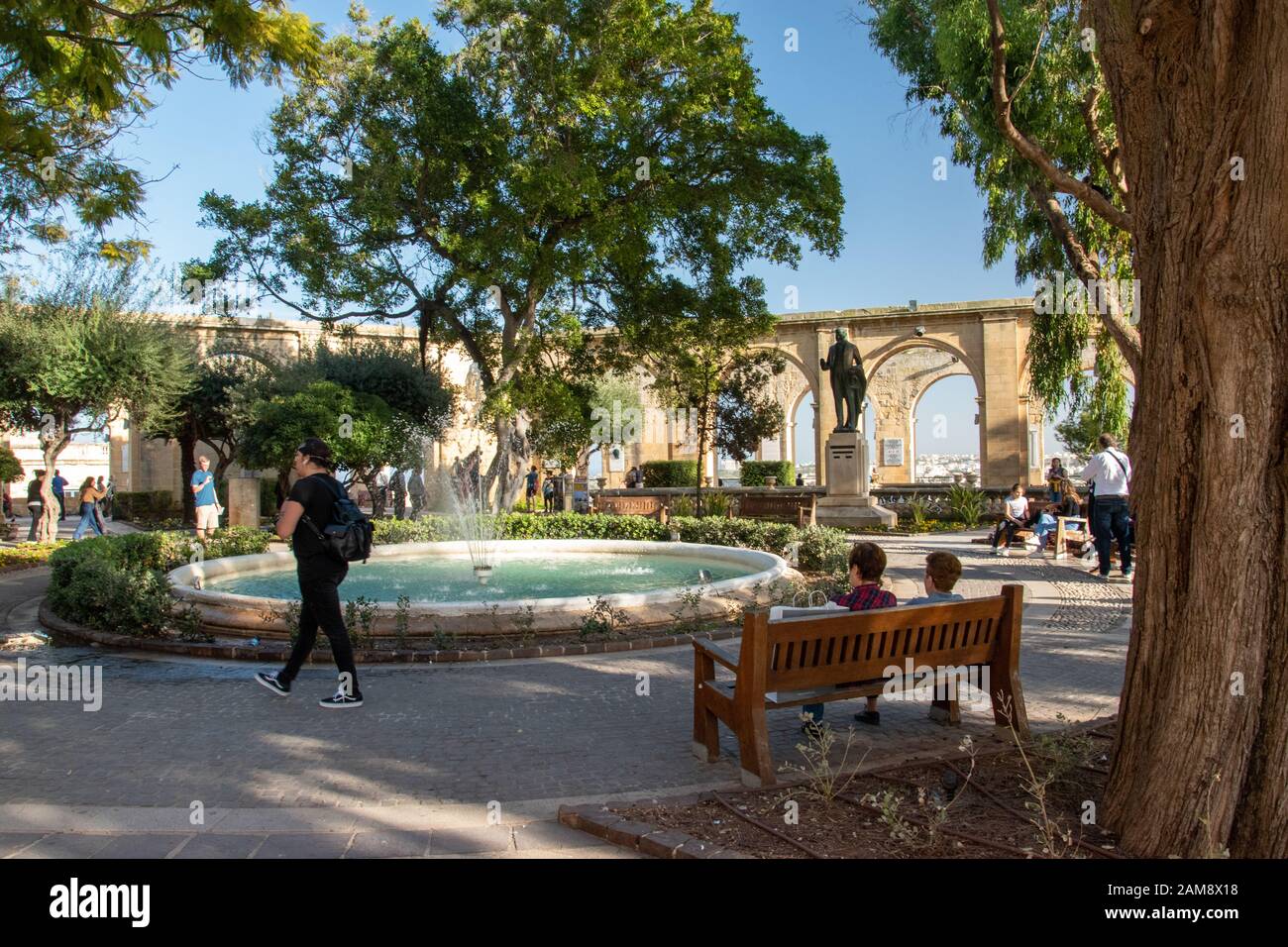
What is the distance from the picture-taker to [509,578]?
10.7 meters

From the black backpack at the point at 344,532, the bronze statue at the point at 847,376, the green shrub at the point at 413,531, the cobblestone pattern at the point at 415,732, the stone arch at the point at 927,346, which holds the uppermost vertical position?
the stone arch at the point at 927,346

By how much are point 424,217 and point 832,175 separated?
7.71 meters

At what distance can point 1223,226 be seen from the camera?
2.88 meters

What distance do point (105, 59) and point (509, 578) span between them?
6.50 m

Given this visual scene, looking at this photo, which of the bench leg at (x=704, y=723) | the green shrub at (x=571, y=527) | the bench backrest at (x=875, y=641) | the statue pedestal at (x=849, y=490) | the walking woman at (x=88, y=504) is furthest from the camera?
the statue pedestal at (x=849, y=490)

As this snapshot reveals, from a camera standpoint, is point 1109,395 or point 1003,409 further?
point 1003,409

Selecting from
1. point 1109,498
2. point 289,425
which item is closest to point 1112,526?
point 1109,498

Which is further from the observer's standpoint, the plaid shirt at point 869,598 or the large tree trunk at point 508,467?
the large tree trunk at point 508,467

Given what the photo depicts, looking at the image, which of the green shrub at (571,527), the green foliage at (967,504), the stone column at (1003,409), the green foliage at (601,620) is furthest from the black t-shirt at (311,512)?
the stone column at (1003,409)

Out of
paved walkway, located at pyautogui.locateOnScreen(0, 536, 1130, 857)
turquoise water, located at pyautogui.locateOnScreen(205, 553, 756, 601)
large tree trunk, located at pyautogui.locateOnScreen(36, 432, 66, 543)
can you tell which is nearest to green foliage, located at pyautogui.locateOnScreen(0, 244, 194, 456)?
large tree trunk, located at pyautogui.locateOnScreen(36, 432, 66, 543)

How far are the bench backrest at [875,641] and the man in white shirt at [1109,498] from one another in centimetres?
631

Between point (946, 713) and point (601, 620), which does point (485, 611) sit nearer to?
point (601, 620)

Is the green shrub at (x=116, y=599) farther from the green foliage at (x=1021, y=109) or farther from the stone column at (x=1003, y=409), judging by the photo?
the stone column at (x=1003, y=409)

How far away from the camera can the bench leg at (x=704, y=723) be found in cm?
415
